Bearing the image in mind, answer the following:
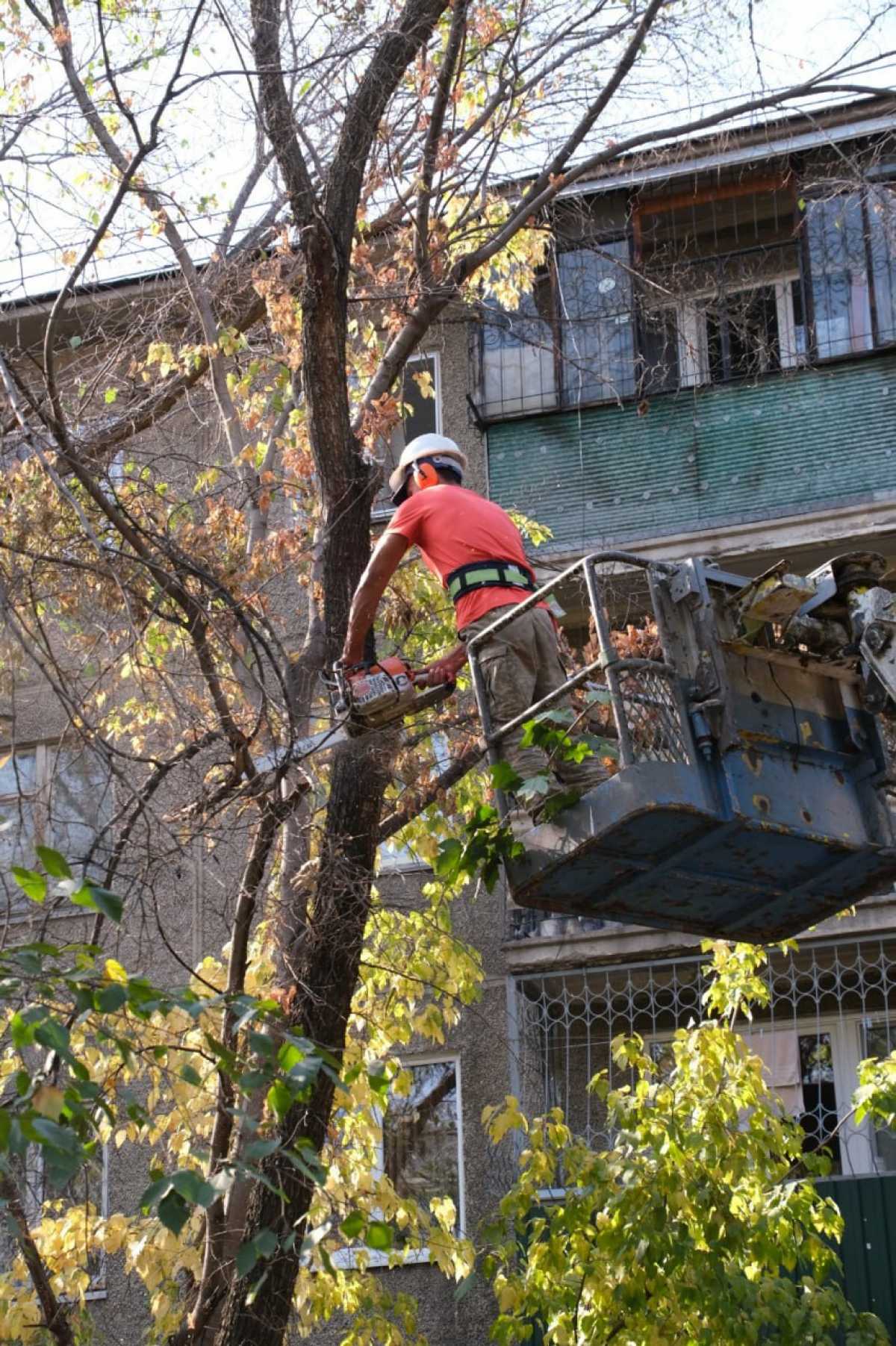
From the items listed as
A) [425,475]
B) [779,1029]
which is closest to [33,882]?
[425,475]

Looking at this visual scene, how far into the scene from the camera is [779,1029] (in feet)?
47.2

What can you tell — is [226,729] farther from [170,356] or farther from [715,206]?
[715,206]

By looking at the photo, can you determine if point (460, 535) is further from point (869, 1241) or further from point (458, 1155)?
point (458, 1155)

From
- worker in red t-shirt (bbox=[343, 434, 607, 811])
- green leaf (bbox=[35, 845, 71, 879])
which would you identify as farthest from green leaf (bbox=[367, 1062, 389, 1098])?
worker in red t-shirt (bbox=[343, 434, 607, 811])

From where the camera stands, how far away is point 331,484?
9.57 meters

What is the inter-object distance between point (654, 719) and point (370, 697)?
1594 mm

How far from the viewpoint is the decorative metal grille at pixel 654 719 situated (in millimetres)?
7219

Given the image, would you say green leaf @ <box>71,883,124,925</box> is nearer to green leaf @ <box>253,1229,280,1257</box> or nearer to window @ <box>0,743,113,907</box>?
window @ <box>0,743,113,907</box>

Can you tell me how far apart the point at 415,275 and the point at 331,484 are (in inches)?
69.9

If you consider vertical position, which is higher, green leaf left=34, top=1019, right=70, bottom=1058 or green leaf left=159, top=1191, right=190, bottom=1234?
green leaf left=34, top=1019, right=70, bottom=1058

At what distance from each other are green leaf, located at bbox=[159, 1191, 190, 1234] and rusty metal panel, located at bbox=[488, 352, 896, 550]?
398 inches

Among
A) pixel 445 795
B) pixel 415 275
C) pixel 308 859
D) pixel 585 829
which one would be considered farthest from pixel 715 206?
pixel 585 829

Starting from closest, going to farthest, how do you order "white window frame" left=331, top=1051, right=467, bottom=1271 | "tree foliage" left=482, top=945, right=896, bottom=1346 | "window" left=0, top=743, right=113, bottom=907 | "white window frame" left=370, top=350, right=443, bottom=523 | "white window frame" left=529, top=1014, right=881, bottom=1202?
"window" left=0, top=743, right=113, bottom=907 < "tree foliage" left=482, top=945, right=896, bottom=1346 < "white window frame" left=331, top=1051, right=467, bottom=1271 < "white window frame" left=529, top=1014, right=881, bottom=1202 < "white window frame" left=370, top=350, right=443, bottom=523

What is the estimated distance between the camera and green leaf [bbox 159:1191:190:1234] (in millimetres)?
5508
